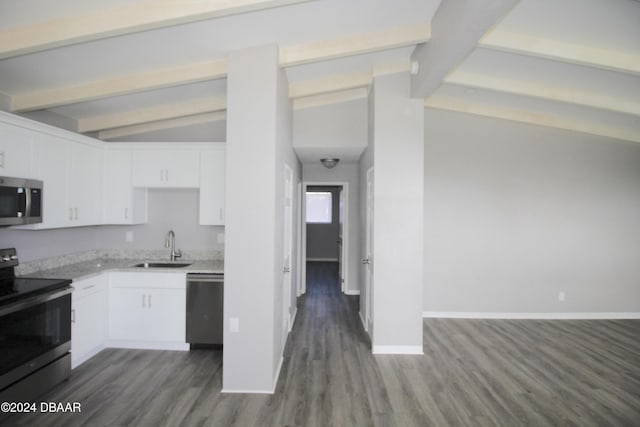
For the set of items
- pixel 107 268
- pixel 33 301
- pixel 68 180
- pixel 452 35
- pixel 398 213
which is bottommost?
pixel 33 301

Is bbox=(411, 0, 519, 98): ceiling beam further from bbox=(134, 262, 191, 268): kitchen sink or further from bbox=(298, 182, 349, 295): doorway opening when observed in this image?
bbox=(298, 182, 349, 295): doorway opening

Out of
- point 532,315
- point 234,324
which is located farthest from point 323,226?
point 234,324

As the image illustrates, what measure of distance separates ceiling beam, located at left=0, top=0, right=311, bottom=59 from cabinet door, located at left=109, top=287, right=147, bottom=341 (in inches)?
91.5

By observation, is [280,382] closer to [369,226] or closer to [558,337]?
[369,226]

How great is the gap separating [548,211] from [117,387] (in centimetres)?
580


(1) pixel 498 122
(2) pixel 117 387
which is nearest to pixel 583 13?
(1) pixel 498 122

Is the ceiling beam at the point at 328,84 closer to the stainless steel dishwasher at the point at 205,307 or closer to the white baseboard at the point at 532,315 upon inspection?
the stainless steel dishwasher at the point at 205,307

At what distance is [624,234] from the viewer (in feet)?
15.5

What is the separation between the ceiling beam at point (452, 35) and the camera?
1902mm

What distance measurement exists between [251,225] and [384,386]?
1886 mm

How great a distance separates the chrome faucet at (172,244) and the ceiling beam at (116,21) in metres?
2.35

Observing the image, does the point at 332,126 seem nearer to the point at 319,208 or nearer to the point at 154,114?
the point at 154,114

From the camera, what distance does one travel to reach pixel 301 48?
2822 millimetres

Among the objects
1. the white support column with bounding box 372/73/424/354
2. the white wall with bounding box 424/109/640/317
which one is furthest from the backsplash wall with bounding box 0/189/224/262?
the white wall with bounding box 424/109/640/317
